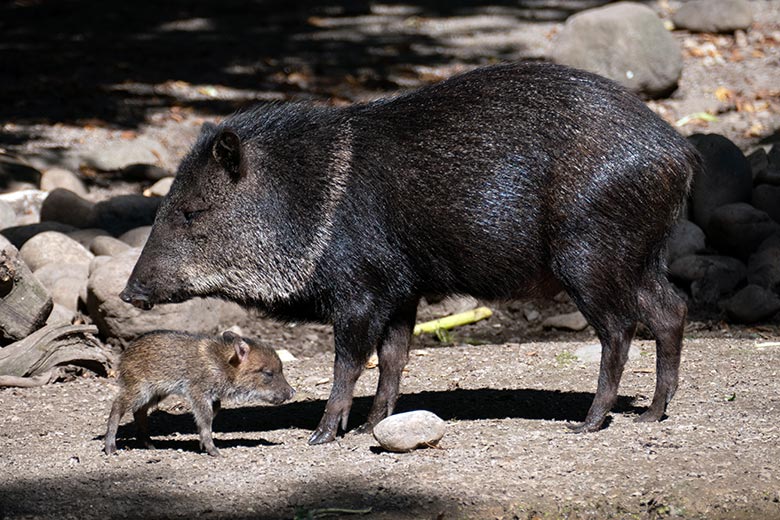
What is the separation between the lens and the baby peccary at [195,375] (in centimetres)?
542

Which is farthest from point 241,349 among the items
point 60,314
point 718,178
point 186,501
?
point 718,178

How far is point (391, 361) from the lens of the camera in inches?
233

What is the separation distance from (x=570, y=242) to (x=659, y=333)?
72 centimetres

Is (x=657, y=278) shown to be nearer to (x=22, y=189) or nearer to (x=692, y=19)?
(x=22, y=189)

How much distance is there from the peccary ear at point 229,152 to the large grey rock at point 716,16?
9.53 meters

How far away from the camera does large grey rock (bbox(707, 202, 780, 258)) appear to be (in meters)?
8.27

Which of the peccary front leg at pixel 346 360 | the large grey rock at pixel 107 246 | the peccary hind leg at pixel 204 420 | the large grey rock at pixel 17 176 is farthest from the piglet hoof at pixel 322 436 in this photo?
the large grey rock at pixel 17 176

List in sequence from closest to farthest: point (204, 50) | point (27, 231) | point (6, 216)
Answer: point (27, 231)
point (6, 216)
point (204, 50)

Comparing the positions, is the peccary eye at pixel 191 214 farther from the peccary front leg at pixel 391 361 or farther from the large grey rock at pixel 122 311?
the large grey rock at pixel 122 311

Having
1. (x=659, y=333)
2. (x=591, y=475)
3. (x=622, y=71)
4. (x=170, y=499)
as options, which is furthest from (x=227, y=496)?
(x=622, y=71)

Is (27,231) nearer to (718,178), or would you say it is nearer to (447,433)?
(447,433)

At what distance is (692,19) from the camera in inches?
546

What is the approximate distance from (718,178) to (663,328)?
10.2 ft

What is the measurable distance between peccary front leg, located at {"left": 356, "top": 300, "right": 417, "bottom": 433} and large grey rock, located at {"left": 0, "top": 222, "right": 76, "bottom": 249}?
3676 millimetres
